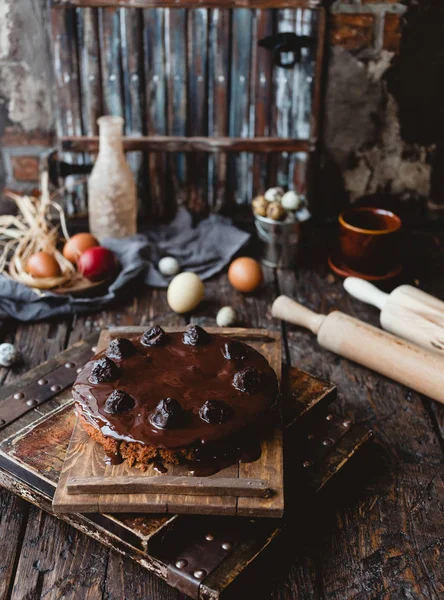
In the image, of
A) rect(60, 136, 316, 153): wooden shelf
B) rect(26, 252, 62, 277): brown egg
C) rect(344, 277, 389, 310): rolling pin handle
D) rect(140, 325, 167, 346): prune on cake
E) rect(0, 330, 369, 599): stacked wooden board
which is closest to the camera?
rect(0, 330, 369, 599): stacked wooden board

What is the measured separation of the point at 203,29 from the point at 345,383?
122 cm

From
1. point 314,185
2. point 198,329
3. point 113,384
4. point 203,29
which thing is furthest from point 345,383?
point 203,29

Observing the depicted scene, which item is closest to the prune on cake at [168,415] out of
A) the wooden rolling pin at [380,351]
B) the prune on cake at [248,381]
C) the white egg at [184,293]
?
the prune on cake at [248,381]

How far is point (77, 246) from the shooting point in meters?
1.98

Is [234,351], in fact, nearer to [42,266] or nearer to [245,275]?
[245,275]

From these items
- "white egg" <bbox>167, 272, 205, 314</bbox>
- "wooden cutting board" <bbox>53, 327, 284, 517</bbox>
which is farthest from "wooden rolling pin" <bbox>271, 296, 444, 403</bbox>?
"wooden cutting board" <bbox>53, 327, 284, 517</bbox>

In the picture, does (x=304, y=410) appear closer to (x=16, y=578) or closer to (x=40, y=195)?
(x=16, y=578)

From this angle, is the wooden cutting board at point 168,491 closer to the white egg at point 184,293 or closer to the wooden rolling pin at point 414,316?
the wooden rolling pin at point 414,316

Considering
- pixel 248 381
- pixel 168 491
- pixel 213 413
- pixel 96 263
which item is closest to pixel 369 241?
pixel 96 263

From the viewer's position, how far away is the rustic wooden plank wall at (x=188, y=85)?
2066 mm

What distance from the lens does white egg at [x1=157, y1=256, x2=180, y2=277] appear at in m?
1.98

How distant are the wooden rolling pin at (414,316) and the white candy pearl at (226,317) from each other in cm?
38

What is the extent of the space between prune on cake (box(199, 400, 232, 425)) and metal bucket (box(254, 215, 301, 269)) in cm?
100

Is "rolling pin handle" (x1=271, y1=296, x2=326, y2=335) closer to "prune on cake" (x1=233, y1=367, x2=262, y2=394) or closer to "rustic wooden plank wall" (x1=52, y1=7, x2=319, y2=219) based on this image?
"prune on cake" (x1=233, y1=367, x2=262, y2=394)
